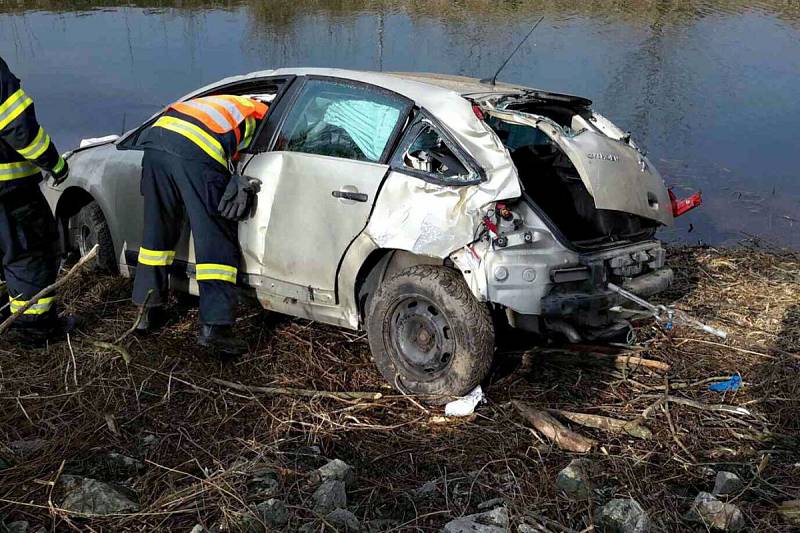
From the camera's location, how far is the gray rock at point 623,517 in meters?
3.03

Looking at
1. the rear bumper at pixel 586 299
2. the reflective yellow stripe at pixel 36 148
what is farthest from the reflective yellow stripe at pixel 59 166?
the rear bumper at pixel 586 299

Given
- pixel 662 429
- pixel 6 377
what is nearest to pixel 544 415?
pixel 662 429

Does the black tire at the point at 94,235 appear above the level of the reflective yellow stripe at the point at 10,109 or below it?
below

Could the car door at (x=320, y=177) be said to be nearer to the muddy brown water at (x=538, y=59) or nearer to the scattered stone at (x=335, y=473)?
the scattered stone at (x=335, y=473)

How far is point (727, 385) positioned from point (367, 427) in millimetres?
2016

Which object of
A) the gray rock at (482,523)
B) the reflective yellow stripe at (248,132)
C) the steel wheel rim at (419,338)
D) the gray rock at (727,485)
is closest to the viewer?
the gray rock at (482,523)

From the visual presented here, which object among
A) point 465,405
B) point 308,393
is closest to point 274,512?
point 308,393

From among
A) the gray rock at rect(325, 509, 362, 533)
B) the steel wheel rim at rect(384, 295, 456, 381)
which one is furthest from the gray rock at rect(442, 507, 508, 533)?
the steel wheel rim at rect(384, 295, 456, 381)

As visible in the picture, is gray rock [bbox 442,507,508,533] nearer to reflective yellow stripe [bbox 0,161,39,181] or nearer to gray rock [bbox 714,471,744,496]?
gray rock [bbox 714,471,744,496]

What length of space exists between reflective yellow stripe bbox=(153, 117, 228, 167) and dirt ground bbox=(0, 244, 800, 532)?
1165 millimetres

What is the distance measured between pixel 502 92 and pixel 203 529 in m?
2.85

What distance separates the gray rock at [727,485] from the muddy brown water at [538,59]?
4636mm

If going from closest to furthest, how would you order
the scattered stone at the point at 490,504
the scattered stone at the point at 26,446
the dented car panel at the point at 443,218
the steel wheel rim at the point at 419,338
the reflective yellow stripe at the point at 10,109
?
the scattered stone at the point at 490,504
the scattered stone at the point at 26,446
the dented car panel at the point at 443,218
the steel wheel rim at the point at 419,338
the reflective yellow stripe at the point at 10,109

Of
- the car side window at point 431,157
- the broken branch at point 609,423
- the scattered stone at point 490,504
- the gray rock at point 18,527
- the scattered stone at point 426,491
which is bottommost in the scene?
the broken branch at point 609,423
